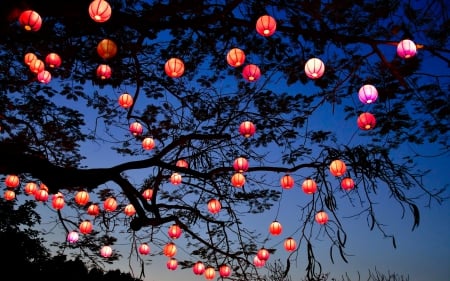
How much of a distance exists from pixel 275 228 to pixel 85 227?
5.26 metres

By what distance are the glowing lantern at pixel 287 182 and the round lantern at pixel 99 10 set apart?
16.6 ft

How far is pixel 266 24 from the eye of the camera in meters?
6.02

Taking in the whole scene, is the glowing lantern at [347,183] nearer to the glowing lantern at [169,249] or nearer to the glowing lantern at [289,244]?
the glowing lantern at [289,244]

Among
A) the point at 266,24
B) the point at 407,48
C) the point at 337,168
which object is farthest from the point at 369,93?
the point at 266,24

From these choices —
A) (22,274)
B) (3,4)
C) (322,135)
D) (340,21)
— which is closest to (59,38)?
(3,4)

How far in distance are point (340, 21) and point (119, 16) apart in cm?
411

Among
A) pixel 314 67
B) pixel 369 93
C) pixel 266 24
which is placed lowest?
pixel 369 93

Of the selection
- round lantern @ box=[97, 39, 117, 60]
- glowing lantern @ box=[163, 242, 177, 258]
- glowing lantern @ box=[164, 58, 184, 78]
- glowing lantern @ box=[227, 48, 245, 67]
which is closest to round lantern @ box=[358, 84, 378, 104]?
glowing lantern @ box=[227, 48, 245, 67]

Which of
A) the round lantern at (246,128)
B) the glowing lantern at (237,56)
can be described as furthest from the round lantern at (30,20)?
the round lantern at (246,128)

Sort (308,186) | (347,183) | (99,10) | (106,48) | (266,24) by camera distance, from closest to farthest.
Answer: (99,10) → (266,24) → (106,48) → (347,183) → (308,186)

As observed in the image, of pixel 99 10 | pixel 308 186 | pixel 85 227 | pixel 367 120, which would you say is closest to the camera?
pixel 99 10

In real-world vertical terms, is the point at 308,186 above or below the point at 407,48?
below

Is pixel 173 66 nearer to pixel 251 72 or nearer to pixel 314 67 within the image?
pixel 251 72

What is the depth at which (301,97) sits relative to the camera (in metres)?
8.72
